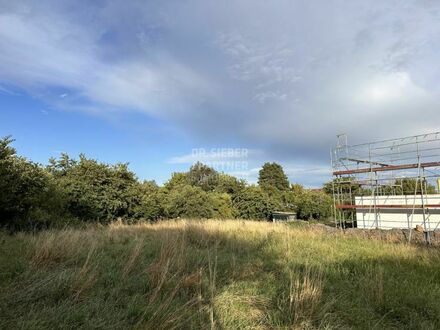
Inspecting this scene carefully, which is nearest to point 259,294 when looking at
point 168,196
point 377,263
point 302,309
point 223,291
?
point 223,291

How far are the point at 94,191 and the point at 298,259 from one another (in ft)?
41.1

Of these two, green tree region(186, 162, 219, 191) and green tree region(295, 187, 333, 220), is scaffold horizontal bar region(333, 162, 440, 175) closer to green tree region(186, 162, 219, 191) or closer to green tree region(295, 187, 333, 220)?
green tree region(295, 187, 333, 220)

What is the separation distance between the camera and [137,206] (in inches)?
792

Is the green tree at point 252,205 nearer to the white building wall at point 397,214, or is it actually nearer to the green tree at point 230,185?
the green tree at point 230,185

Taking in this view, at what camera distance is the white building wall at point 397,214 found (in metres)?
24.0

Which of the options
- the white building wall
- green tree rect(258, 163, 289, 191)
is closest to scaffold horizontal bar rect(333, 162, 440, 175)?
the white building wall

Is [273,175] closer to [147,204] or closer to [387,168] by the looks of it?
[387,168]

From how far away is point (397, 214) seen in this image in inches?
1052

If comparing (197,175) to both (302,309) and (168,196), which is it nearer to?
(168,196)

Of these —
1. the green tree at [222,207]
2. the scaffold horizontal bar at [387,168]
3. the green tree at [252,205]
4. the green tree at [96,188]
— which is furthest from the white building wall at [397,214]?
the green tree at [96,188]

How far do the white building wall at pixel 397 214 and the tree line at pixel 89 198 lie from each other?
776cm

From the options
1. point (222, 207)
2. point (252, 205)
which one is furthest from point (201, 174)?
point (222, 207)

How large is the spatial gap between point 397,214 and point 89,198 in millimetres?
21962

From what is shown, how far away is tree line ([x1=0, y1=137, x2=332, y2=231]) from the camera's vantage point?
11.4 meters
